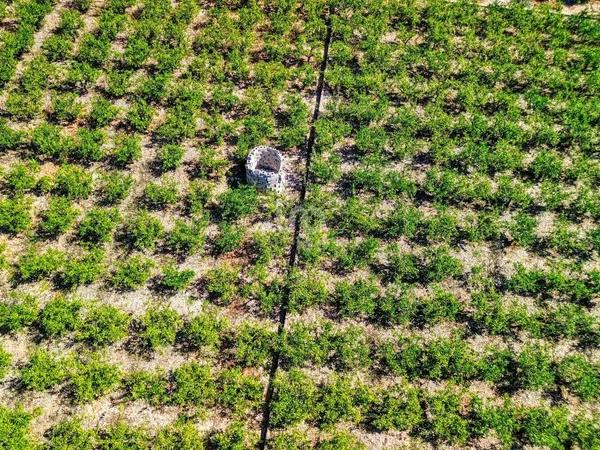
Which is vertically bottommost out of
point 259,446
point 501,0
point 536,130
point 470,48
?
point 259,446

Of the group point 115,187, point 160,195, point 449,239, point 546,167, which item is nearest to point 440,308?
point 449,239

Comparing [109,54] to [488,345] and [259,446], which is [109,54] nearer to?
[259,446]

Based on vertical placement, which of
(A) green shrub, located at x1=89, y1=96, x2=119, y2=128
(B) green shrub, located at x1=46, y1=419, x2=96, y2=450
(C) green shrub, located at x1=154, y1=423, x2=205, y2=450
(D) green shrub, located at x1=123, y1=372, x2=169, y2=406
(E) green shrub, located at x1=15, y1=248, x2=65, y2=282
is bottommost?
(B) green shrub, located at x1=46, y1=419, x2=96, y2=450

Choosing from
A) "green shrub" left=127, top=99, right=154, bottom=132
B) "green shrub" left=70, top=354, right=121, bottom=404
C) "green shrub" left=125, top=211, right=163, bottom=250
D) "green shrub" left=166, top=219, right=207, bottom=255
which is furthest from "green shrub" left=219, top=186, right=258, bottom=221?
"green shrub" left=70, top=354, right=121, bottom=404

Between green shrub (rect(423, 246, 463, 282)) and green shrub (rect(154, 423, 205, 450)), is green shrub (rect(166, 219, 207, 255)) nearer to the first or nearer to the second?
green shrub (rect(154, 423, 205, 450))

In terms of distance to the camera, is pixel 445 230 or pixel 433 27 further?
pixel 433 27

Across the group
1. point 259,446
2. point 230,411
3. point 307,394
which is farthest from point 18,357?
point 307,394
